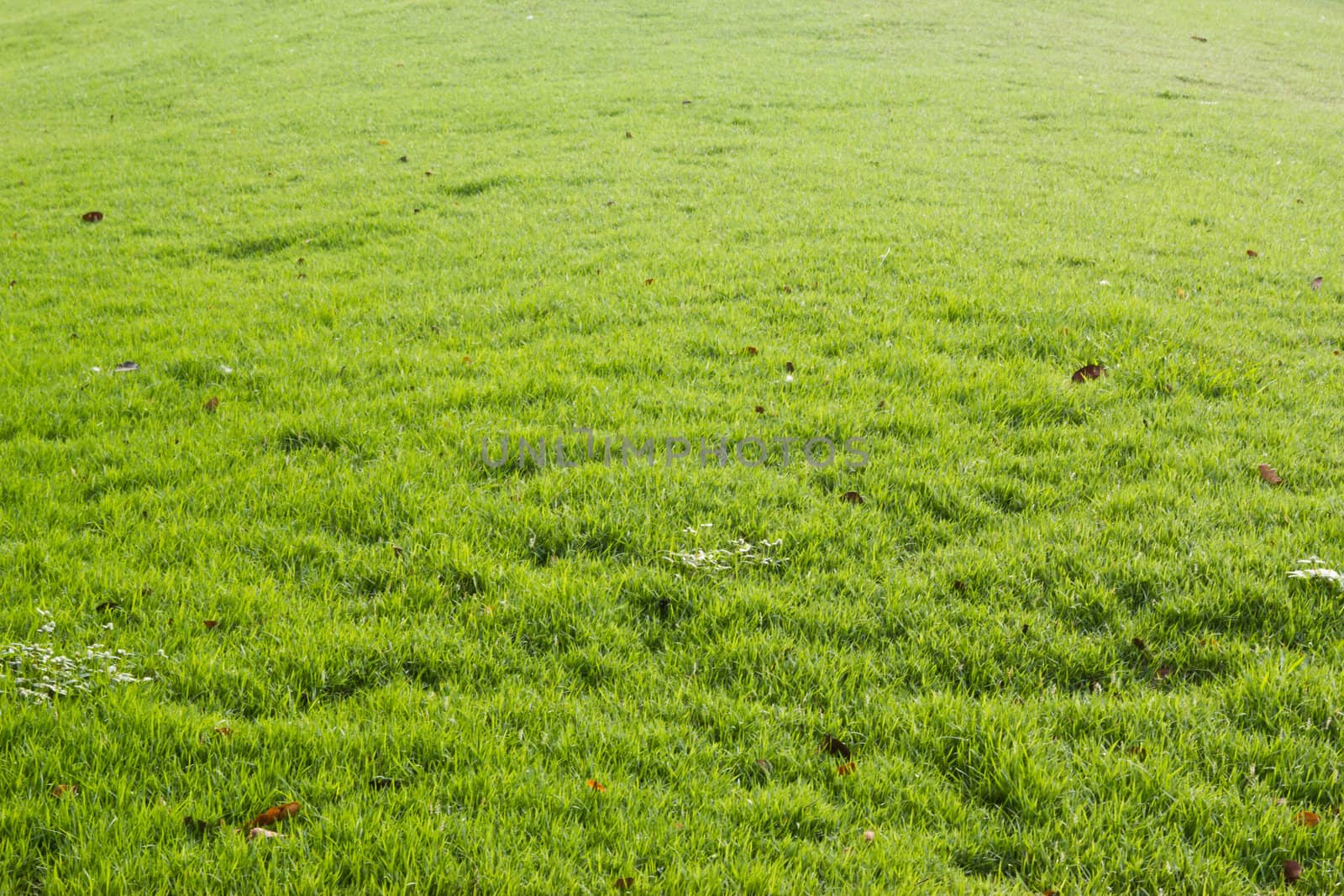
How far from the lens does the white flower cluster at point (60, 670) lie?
3.21m

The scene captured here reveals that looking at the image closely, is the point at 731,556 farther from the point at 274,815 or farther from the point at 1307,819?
the point at 1307,819

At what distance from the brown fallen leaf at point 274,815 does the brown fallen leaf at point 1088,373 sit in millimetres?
4985

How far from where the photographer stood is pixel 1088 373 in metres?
5.87

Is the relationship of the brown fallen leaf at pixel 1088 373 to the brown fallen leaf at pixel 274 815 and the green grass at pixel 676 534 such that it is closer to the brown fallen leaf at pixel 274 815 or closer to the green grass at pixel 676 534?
the green grass at pixel 676 534

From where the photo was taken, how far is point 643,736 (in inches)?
123

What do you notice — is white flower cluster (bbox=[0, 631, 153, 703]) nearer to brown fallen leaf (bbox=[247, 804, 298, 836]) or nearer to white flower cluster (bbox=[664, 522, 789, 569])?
brown fallen leaf (bbox=[247, 804, 298, 836])

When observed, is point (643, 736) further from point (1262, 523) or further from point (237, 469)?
point (1262, 523)

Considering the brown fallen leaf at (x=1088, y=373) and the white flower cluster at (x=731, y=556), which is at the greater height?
the brown fallen leaf at (x=1088, y=373)

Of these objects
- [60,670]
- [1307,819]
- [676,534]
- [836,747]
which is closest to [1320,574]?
[1307,819]

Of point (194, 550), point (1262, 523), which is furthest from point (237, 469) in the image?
point (1262, 523)

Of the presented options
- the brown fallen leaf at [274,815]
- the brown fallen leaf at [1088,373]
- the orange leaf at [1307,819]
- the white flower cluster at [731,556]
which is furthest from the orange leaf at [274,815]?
the brown fallen leaf at [1088,373]

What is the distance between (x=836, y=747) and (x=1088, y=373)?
3.78 metres

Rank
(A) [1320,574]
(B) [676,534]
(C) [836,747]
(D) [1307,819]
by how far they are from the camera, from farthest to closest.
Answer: (B) [676,534] → (A) [1320,574] → (C) [836,747] → (D) [1307,819]

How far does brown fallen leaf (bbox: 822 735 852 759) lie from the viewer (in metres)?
3.09
